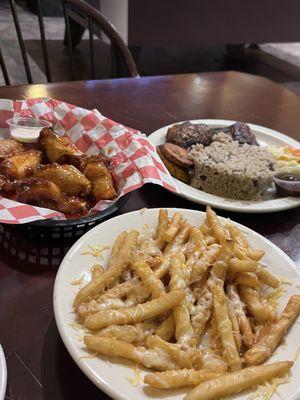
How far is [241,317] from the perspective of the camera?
87cm

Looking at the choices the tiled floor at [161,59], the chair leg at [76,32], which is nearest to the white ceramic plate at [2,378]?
the tiled floor at [161,59]

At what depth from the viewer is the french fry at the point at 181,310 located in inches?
31.5

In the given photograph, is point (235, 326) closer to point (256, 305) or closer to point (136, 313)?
point (256, 305)

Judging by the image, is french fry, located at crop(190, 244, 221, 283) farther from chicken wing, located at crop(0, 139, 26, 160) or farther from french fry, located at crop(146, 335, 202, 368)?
chicken wing, located at crop(0, 139, 26, 160)

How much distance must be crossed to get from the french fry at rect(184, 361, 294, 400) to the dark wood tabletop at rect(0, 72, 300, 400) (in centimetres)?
19

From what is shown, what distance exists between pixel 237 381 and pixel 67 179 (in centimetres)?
66

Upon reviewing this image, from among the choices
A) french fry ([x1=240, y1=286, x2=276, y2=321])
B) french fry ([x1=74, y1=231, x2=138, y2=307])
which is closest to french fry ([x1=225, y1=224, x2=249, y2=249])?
french fry ([x1=240, y1=286, x2=276, y2=321])

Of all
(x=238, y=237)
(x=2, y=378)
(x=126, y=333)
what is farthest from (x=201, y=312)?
(x=2, y=378)

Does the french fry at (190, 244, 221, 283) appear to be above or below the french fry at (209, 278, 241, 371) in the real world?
above

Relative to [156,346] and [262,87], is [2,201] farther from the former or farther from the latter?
[262,87]

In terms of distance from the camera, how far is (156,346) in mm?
771

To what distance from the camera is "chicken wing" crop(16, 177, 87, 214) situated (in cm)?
111

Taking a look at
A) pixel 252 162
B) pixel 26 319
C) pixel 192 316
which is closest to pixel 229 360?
pixel 192 316

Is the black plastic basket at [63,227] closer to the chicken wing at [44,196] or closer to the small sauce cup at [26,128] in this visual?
the chicken wing at [44,196]
